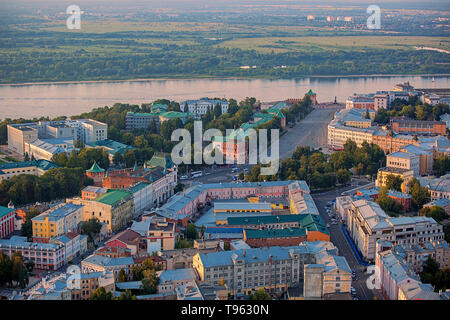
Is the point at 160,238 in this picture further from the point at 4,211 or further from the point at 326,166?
the point at 326,166

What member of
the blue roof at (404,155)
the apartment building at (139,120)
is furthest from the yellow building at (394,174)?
the apartment building at (139,120)

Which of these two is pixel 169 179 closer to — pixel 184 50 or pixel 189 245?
pixel 189 245

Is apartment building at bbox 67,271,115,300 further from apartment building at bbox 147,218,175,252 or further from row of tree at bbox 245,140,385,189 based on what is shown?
row of tree at bbox 245,140,385,189

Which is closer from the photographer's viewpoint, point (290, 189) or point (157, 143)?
point (290, 189)

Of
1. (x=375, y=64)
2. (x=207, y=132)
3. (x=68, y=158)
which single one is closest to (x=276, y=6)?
(x=375, y=64)

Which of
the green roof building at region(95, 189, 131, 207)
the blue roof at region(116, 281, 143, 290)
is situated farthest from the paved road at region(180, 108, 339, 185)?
the blue roof at region(116, 281, 143, 290)

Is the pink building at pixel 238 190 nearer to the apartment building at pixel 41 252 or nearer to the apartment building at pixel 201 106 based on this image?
the apartment building at pixel 41 252
